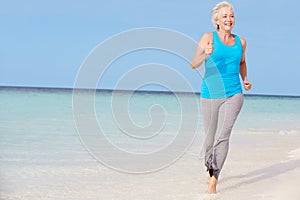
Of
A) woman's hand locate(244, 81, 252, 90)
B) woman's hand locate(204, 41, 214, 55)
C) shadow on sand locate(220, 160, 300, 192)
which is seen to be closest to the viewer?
woman's hand locate(204, 41, 214, 55)

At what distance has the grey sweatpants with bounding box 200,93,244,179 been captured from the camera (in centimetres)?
529

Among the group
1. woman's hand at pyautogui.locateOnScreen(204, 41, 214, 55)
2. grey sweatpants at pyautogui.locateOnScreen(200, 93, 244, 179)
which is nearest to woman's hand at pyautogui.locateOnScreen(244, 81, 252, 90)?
grey sweatpants at pyautogui.locateOnScreen(200, 93, 244, 179)

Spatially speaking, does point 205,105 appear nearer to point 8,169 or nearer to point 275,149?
point 8,169

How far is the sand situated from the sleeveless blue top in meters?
0.96

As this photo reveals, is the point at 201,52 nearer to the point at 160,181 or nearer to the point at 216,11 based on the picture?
the point at 216,11

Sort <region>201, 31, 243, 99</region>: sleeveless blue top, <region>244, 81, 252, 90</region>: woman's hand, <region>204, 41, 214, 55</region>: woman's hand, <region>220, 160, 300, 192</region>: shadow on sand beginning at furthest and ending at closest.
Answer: <region>220, 160, 300, 192</region>: shadow on sand → <region>244, 81, 252, 90</region>: woman's hand → <region>201, 31, 243, 99</region>: sleeveless blue top → <region>204, 41, 214, 55</region>: woman's hand

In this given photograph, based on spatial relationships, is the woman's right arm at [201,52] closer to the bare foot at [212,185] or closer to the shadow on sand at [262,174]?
the bare foot at [212,185]

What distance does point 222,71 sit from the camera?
5215 mm

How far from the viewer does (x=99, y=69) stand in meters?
5.58

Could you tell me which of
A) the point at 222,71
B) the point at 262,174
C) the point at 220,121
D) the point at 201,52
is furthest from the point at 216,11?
the point at 262,174

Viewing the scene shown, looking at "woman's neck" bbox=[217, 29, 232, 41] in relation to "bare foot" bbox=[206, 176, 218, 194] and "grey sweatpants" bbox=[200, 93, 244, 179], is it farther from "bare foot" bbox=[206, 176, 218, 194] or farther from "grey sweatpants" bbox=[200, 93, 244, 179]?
"bare foot" bbox=[206, 176, 218, 194]

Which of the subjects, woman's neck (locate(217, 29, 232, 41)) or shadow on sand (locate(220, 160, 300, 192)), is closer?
woman's neck (locate(217, 29, 232, 41))

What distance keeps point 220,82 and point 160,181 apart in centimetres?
134

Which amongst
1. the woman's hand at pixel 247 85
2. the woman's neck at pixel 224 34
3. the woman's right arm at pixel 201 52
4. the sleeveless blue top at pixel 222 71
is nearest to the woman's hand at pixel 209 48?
the woman's right arm at pixel 201 52
